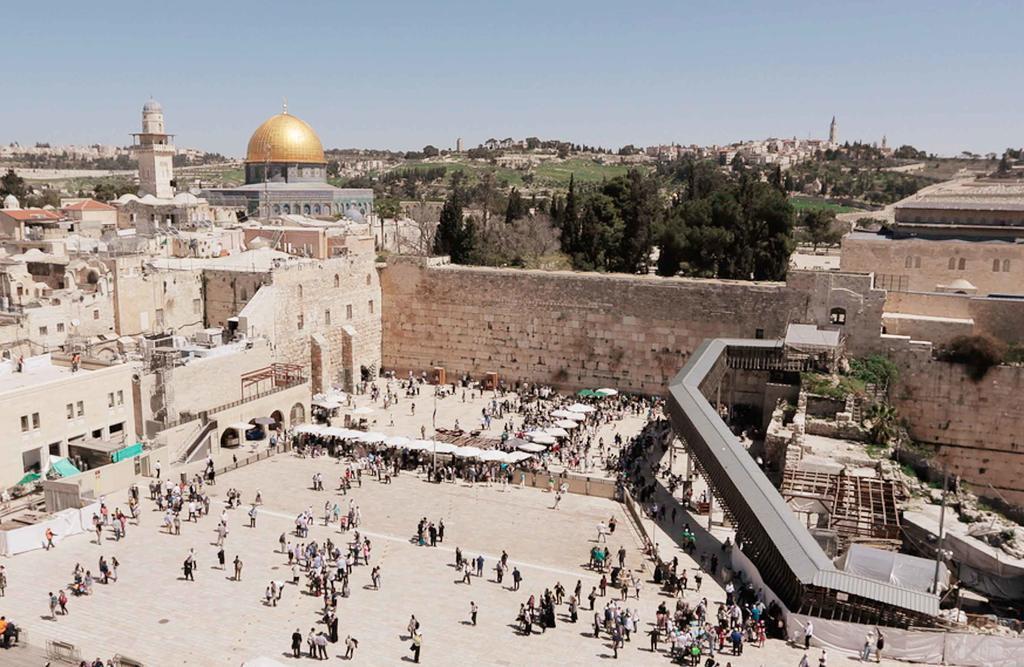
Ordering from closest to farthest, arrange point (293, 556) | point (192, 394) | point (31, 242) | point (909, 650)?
1. point (909, 650)
2. point (293, 556)
3. point (192, 394)
4. point (31, 242)

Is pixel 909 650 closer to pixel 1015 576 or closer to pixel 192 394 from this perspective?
pixel 1015 576

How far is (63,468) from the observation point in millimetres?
21172

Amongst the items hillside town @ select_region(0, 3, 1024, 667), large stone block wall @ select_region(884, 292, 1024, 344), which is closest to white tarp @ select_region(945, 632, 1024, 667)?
hillside town @ select_region(0, 3, 1024, 667)

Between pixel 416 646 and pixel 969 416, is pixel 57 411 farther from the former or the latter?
pixel 969 416

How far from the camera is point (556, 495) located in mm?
22719

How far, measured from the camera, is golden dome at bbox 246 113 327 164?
5538 cm

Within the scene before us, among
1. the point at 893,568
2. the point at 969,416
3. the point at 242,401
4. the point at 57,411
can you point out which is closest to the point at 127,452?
the point at 57,411

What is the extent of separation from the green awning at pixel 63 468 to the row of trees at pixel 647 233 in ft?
81.7

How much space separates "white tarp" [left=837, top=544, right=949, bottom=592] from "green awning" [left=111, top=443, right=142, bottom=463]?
1719 centimetres

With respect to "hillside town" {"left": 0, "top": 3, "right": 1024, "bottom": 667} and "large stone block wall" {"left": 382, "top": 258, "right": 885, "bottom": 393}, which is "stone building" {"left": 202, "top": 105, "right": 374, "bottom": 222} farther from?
"large stone block wall" {"left": 382, "top": 258, "right": 885, "bottom": 393}

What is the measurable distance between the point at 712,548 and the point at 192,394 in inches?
603

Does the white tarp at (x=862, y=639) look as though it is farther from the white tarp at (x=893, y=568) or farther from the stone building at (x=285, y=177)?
the stone building at (x=285, y=177)

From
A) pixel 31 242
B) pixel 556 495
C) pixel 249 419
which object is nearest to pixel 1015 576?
pixel 556 495

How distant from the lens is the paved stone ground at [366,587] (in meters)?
14.8
